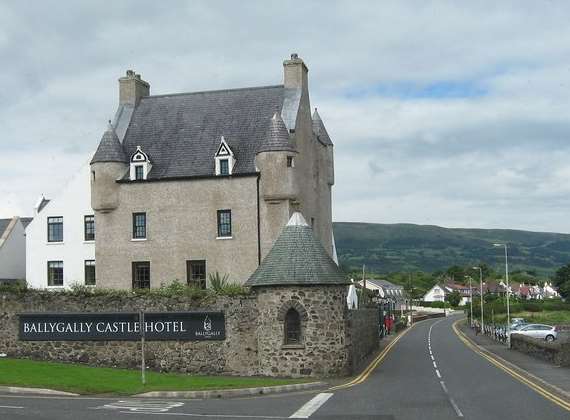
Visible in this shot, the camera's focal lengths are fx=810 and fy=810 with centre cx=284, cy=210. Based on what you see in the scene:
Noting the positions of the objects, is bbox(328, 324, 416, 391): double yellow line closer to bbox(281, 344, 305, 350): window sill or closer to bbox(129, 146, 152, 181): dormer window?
bbox(281, 344, 305, 350): window sill

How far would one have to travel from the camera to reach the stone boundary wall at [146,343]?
116 feet

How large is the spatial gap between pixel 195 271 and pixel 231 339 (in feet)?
42.1

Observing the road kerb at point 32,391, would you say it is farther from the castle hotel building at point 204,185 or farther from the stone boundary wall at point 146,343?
the castle hotel building at point 204,185

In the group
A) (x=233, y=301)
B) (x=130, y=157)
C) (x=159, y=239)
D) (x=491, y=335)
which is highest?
(x=130, y=157)

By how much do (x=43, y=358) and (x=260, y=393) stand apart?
13.3 metres

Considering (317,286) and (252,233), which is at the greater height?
(252,233)

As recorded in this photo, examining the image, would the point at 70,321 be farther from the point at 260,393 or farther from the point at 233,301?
the point at 260,393

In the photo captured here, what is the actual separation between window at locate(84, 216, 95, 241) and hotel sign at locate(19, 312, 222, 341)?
13.8 meters

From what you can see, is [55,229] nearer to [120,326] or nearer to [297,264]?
[120,326]

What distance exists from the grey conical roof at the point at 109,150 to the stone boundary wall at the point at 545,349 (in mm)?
26804

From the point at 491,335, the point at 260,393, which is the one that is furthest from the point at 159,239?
the point at 491,335

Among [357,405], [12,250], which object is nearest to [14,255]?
[12,250]

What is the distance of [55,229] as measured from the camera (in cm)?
5200

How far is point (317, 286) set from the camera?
34.3m
